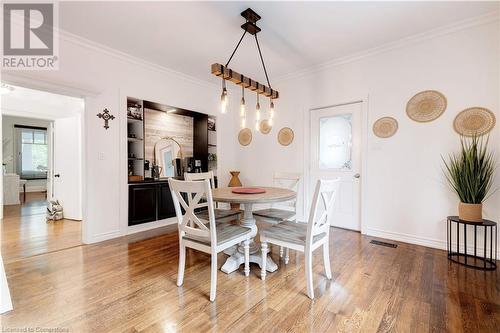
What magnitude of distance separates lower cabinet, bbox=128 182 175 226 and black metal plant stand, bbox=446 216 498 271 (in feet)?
12.6

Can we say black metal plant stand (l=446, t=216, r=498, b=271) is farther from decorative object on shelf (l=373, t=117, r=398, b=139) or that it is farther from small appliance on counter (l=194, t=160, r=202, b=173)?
small appliance on counter (l=194, t=160, r=202, b=173)

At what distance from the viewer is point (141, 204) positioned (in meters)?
3.63

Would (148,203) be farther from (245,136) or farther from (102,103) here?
(245,136)

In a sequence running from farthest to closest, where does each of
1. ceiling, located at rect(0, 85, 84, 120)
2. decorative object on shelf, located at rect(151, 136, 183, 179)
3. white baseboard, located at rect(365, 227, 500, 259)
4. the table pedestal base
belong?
1. ceiling, located at rect(0, 85, 84, 120)
2. decorative object on shelf, located at rect(151, 136, 183, 179)
3. white baseboard, located at rect(365, 227, 500, 259)
4. the table pedestal base

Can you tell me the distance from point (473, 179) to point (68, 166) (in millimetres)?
6110

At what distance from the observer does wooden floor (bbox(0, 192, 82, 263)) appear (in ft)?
9.19

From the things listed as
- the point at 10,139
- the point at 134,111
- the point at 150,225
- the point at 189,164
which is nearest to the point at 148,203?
→ the point at 150,225

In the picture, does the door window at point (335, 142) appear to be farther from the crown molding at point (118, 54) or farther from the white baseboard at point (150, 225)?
the white baseboard at point (150, 225)

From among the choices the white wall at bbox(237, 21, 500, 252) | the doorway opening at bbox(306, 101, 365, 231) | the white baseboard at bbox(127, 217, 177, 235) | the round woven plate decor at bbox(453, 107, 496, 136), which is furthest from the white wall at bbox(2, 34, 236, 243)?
the round woven plate decor at bbox(453, 107, 496, 136)

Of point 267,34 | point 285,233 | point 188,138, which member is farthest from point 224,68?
point 188,138

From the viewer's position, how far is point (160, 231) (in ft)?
11.9

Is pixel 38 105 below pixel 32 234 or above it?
above

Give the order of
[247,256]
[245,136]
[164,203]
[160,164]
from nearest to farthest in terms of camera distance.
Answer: [247,256] → [164,203] → [160,164] → [245,136]

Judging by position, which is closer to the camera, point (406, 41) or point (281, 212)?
point (281, 212)
